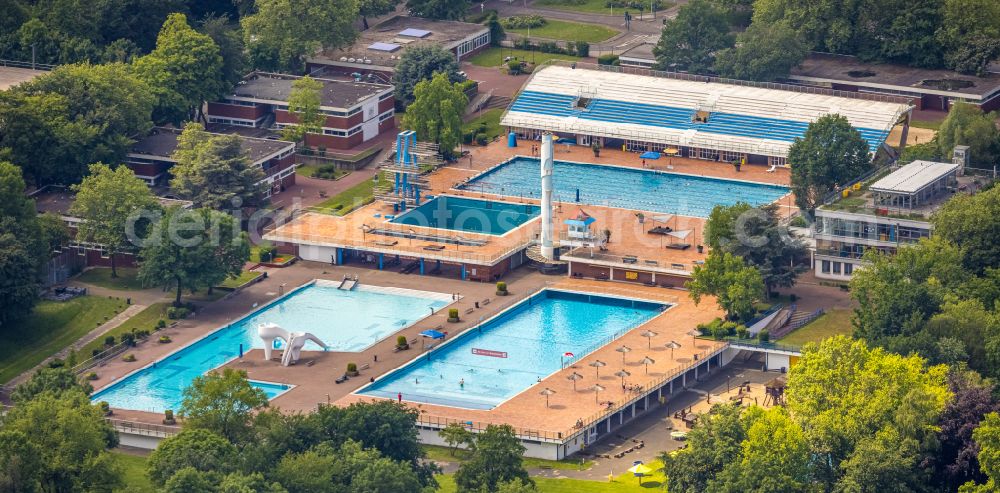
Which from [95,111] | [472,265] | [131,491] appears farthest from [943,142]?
[131,491]

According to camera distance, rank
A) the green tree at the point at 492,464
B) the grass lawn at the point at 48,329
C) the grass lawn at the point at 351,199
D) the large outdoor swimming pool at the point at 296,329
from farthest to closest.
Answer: the grass lawn at the point at 351,199, the grass lawn at the point at 48,329, the large outdoor swimming pool at the point at 296,329, the green tree at the point at 492,464

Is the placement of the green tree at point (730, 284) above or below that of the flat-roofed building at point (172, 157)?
below

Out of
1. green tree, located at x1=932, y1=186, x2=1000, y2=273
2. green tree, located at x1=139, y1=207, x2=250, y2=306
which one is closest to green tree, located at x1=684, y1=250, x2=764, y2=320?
green tree, located at x1=932, y1=186, x2=1000, y2=273

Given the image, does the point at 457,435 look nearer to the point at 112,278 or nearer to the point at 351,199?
the point at 112,278

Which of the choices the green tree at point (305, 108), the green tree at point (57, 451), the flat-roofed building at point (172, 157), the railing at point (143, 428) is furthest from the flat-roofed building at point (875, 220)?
the green tree at point (57, 451)

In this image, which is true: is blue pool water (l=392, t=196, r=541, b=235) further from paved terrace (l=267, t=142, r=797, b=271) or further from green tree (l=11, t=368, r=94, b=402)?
green tree (l=11, t=368, r=94, b=402)

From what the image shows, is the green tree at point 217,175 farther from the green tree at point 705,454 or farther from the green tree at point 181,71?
the green tree at point 705,454

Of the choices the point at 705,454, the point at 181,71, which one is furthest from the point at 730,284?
the point at 181,71
